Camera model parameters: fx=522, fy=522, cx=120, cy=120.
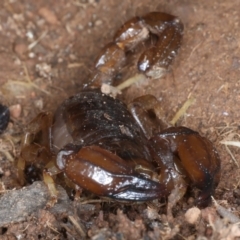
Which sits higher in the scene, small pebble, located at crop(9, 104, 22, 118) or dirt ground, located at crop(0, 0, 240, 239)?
dirt ground, located at crop(0, 0, 240, 239)

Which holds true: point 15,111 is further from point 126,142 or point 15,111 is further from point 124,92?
point 126,142

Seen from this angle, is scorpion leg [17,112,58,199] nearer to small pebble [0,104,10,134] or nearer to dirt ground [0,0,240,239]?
dirt ground [0,0,240,239]

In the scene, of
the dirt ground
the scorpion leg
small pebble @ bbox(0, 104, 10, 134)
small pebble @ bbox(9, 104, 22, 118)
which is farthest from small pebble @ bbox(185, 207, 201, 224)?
small pebble @ bbox(9, 104, 22, 118)

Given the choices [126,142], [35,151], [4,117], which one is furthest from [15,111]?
[126,142]

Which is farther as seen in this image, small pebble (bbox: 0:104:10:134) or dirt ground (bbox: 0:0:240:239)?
small pebble (bbox: 0:104:10:134)

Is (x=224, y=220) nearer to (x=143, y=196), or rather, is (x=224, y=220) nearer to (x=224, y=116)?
(x=143, y=196)

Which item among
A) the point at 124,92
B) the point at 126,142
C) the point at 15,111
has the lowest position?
the point at 15,111

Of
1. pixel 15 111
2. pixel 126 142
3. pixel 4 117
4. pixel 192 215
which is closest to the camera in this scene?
pixel 192 215
